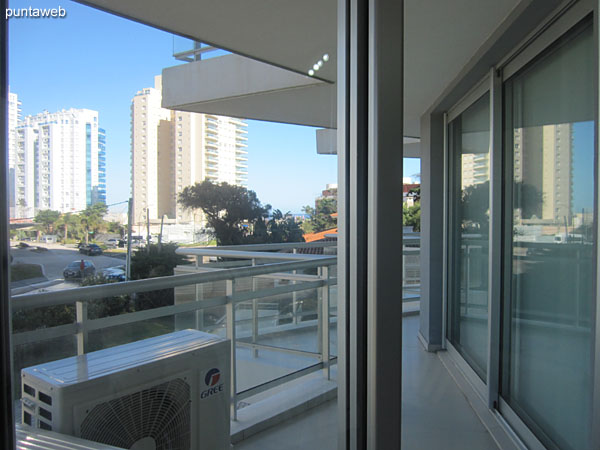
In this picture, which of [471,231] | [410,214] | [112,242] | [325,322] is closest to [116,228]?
[112,242]

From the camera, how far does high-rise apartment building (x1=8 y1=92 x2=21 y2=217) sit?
1.44 meters

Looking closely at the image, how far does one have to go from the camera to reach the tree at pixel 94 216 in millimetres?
1422

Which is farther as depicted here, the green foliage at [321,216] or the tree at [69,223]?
the tree at [69,223]

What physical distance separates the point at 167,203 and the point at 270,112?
51 cm

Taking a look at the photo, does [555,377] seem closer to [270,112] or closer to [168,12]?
[270,112]

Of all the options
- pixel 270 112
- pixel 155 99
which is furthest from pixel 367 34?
pixel 155 99

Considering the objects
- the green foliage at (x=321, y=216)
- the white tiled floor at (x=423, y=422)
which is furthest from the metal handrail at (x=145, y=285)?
the white tiled floor at (x=423, y=422)

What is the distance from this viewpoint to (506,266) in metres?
2.26

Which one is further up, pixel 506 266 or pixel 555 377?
pixel 506 266

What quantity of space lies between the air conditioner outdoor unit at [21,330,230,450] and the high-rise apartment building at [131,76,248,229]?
0.47 meters

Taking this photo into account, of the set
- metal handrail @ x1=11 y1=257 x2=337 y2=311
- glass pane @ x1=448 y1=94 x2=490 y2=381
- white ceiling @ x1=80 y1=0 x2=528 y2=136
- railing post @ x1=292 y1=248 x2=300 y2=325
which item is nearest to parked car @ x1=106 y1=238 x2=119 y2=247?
metal handrail @ x1=11 y1=257 x2=337 y2=311

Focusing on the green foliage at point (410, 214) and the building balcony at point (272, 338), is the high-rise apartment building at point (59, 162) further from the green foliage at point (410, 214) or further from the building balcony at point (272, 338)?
the green foliage at point (410, 214)

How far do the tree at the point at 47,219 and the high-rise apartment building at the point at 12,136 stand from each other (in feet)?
0.34

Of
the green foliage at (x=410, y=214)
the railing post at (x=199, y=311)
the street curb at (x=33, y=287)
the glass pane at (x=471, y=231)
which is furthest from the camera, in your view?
the glass pane at (x=471, y=231)
